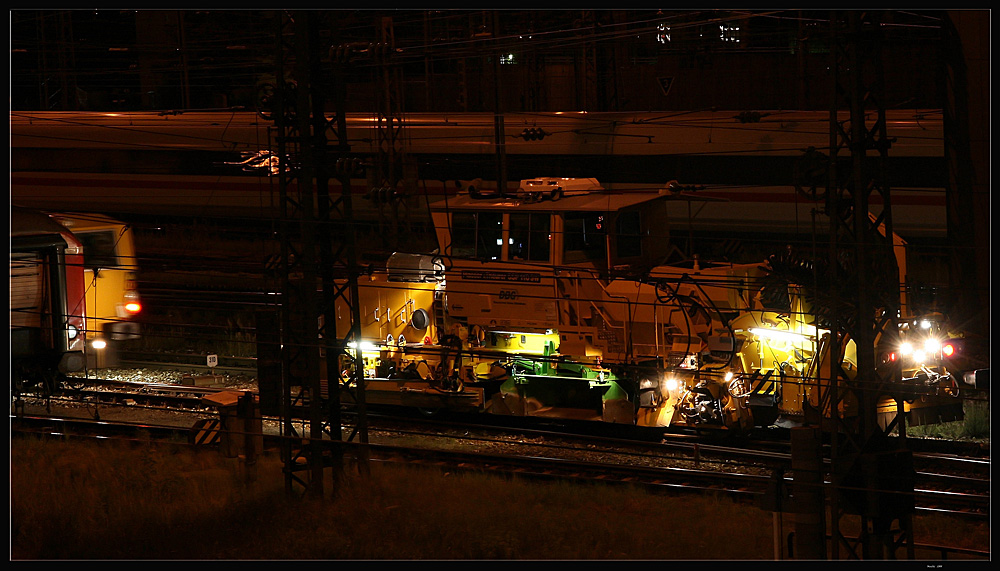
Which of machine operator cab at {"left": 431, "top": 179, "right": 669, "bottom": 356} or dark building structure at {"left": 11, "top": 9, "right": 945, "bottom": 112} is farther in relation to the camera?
dark building structure at {"left": 11, "top": 9, "right": 945, "bottom": 112}

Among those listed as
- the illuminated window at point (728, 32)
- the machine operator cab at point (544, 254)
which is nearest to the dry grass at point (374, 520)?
the machine operator cab at point (544, 254)

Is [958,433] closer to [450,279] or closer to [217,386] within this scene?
[450,279]

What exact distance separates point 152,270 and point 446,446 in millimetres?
12567

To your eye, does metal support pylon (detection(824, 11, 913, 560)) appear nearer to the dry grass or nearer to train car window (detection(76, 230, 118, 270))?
the dry grass

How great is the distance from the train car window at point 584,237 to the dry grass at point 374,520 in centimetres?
340

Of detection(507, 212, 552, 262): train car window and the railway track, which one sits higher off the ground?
detection(507, 212, 552, 262): train car window

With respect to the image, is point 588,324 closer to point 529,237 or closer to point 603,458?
point 529,237

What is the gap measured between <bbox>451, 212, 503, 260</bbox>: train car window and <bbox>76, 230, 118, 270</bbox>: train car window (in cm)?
715

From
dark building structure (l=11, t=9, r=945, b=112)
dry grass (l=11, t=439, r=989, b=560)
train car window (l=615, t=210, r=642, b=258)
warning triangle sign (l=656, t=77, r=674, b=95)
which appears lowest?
dry grass (l=11, t=439, r=989, b=560)

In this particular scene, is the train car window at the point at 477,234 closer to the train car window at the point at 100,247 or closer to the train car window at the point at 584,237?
the train car window at the point at 584,237

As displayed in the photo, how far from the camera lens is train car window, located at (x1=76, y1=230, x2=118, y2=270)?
62.4 ft

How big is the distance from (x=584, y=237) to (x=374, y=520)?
5.16 m

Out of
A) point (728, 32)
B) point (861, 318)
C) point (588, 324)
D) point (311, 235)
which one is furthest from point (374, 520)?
point (728, 32)

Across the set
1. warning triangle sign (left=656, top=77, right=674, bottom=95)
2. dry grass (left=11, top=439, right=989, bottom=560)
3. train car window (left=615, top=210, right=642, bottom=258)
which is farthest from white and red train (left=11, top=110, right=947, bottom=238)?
dry grass (left=11, top=439, right=989, bottom=560)
